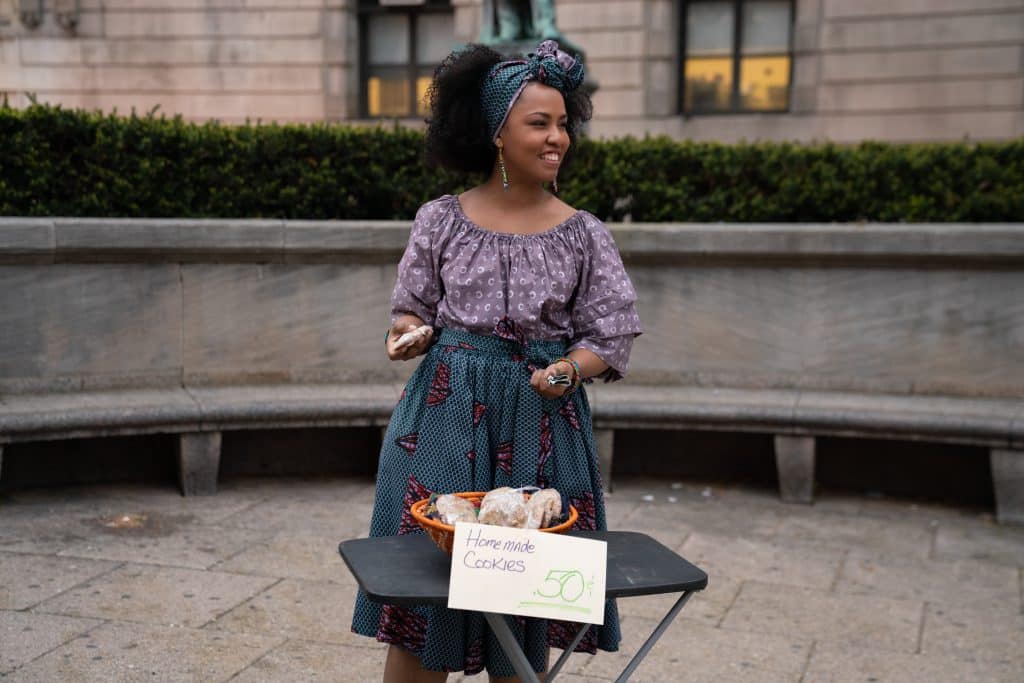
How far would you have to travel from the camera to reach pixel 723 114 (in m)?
15.1

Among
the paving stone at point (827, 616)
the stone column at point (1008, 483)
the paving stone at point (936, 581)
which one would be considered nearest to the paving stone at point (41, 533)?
the paving stone at point (827, 616)

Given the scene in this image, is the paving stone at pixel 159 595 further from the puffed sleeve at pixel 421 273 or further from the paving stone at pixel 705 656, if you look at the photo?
the puffed sleeve at pixel 421 273

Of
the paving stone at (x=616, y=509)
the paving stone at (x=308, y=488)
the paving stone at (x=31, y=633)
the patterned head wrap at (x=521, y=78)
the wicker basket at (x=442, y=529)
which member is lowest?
the paving stone at (x=616, y=509)

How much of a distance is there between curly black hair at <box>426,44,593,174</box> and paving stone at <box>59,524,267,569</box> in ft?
8.02

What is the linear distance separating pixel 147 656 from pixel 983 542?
3.72 metres

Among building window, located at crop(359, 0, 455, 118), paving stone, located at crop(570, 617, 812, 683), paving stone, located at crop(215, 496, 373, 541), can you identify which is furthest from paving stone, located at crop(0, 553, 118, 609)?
building window, located at crop(359, 0, 455, 118)

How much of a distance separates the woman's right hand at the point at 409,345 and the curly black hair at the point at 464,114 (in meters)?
0.44

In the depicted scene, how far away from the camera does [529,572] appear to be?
225cm

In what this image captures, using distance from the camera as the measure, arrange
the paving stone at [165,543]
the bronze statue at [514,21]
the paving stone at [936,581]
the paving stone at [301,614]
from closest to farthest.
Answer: the paving stone at [301,614], the paving stone at [936,581], the paving stone at [165,543], the bronze statue at [514,21]

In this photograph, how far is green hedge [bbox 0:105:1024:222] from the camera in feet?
20.3

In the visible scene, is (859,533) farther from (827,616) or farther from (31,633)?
(31,633)

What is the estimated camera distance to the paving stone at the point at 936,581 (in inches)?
186

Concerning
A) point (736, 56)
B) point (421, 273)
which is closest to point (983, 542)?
point (421, 273)

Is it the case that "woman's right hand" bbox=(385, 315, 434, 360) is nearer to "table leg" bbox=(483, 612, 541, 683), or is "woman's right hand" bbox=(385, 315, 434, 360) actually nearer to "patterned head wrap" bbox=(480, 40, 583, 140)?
"patterned head wrap" bbox=(480, 40, 583, 140)
